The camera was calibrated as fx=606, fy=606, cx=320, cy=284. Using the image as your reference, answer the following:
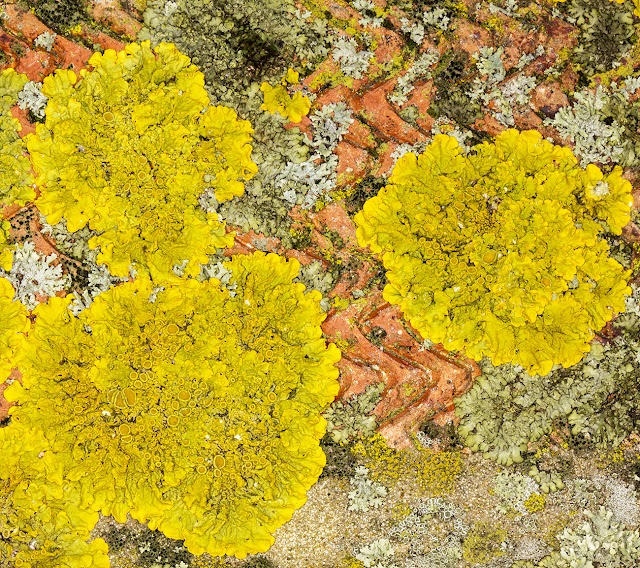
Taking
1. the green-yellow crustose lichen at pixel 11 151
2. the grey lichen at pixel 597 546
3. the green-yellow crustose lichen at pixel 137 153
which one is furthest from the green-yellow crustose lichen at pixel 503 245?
the green-yellow crustose lichen at pixel 11 151

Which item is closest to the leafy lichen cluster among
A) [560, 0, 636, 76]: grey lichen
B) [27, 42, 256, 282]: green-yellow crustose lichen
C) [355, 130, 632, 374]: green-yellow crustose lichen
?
[27, 42, 256, 282]: green-yellow crustose lichen

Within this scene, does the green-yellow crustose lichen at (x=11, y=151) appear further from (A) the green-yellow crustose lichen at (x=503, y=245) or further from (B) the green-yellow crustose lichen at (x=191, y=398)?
(A) the green-yellow crustose lichen at (x=503, y=245)

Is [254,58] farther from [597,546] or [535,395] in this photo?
[597,546]

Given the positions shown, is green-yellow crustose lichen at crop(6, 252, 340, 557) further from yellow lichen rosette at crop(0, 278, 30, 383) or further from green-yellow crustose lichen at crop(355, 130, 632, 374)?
green-yellow crustose lichen at crop(355, 130, 632, 374)

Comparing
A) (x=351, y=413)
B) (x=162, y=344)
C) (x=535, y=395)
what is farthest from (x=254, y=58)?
(x=535, y=395)

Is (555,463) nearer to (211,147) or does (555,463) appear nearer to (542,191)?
(542,191)

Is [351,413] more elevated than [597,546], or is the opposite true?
[351,413]

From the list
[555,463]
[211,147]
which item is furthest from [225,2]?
[555,463]
